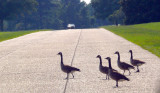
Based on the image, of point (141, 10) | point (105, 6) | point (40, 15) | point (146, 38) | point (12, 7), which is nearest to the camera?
point (146, 38)

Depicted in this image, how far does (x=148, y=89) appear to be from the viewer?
11688 mm

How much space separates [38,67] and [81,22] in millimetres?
141340

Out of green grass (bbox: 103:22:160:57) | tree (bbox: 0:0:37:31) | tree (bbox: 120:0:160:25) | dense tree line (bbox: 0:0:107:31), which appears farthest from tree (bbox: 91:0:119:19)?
green grass (bbox: 103:22:160:57)

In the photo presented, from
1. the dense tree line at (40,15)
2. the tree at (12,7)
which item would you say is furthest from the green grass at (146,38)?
the dense tree line at (40,15)

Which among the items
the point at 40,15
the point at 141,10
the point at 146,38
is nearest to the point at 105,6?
the point at 40,15

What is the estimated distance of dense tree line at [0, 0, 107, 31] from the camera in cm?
10966

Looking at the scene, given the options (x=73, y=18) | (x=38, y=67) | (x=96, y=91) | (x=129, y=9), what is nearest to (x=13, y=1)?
(x=129, y=9)

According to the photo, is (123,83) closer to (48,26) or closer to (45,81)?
(45,81)

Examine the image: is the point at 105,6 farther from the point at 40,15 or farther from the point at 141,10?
the point at 141,10

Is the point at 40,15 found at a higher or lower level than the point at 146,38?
higher

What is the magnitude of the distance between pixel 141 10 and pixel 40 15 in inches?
2228

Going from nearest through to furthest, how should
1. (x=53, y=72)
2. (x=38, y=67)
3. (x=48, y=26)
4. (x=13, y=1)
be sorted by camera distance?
(x=53, y=72) < (x=38, y=67) < (x=13, y=1) < (x=48, y=26)

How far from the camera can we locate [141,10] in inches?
3782

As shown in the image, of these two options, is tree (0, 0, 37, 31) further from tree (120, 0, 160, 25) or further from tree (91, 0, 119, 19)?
tree (91, 0, 119, 19)
